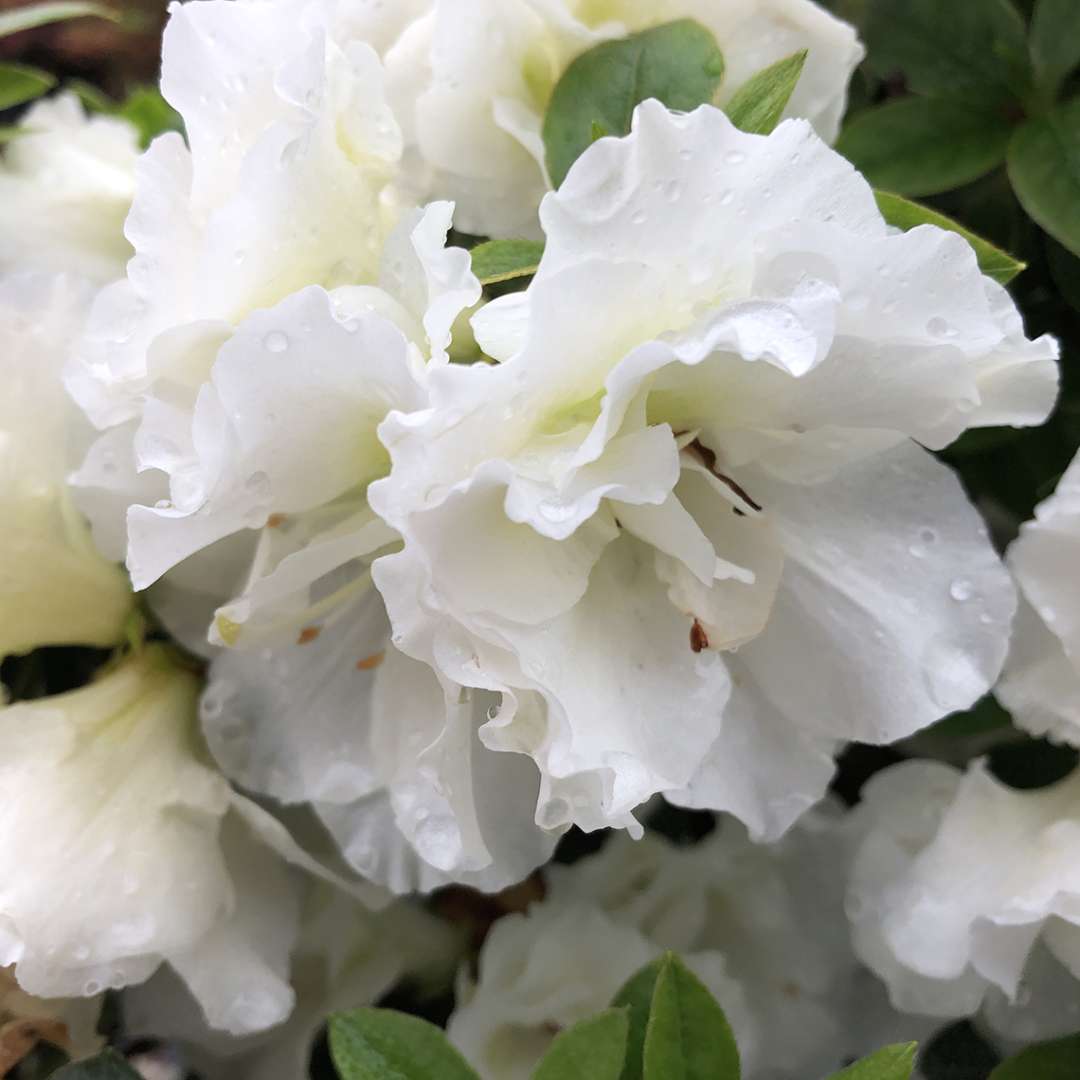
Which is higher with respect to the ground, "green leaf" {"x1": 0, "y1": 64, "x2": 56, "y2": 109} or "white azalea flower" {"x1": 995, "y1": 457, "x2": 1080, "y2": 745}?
"green leaf" {"x1": 0, "y1": 64, "x2": 56, "y2": 109}

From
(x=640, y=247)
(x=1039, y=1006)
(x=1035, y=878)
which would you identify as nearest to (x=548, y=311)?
(x=640, y=247)

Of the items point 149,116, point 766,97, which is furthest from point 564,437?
point 149,116

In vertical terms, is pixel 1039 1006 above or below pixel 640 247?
below

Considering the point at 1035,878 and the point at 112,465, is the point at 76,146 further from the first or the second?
the point at 1035,878

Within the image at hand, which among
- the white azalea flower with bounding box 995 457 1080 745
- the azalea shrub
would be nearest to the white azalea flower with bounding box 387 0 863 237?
the azalea shrub

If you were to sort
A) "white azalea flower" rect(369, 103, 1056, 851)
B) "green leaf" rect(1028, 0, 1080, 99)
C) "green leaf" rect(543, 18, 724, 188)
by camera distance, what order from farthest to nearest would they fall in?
"green leaf" rect(1028, 0, 1080, 99) → "green leaf" rect(543, 18, 724, 188) → "white azalea flower" rect(369, 103, 1056, 851)

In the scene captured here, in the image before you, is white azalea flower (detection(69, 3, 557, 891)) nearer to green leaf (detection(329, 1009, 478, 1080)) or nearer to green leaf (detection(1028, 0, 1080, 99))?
green leaf (detection(329, 1009, 478, 1080))
